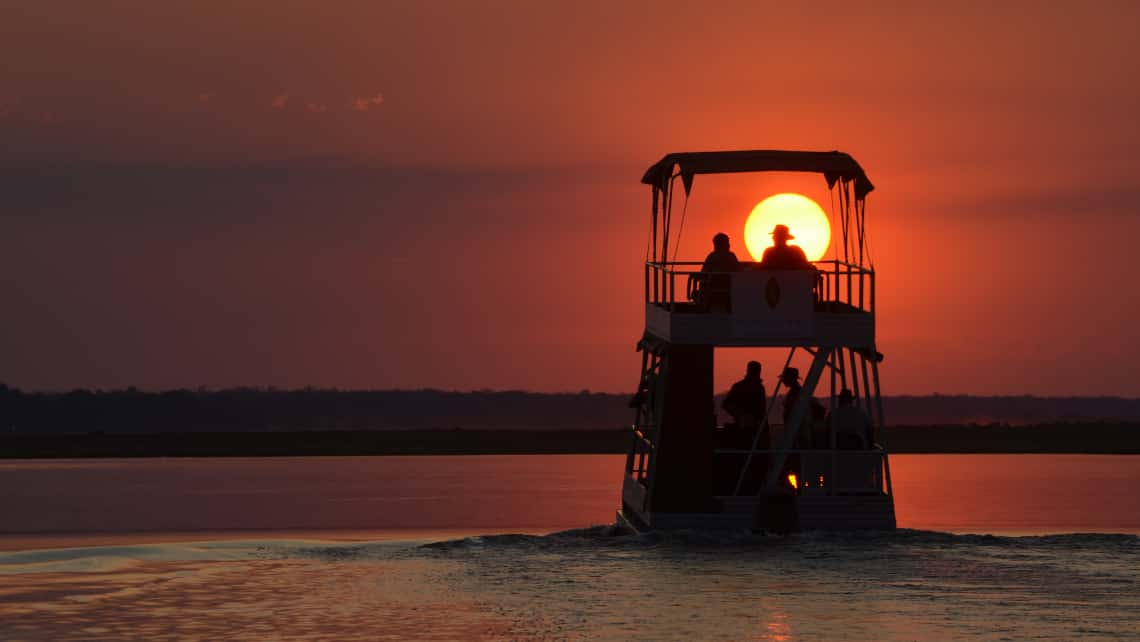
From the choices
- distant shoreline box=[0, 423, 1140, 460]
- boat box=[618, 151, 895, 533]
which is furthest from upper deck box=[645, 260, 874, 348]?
distant shoreline box=[0, 423, 1140, 460]

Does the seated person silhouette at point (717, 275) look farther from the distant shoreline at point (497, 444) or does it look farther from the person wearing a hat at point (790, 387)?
the distant shoreline at point (497, 444)

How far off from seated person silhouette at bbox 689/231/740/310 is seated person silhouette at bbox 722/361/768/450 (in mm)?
1444

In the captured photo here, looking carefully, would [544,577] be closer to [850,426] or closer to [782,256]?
[850,426]

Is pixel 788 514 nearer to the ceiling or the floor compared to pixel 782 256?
nearer to the floor

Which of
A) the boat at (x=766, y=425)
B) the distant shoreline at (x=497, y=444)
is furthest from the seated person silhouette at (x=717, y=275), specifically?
the distant shoreline at (x=497, y=444)

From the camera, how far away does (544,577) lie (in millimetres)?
27719

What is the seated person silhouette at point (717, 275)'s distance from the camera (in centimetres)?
3062

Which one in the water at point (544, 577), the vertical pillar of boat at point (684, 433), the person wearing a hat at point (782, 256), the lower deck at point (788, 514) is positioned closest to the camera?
the water at point (544, 577)

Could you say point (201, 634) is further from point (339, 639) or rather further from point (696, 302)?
point (696, 302)

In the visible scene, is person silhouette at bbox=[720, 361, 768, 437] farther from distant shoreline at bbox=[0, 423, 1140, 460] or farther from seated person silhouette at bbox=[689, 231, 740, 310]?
distant shoreline at bbox=[0, 423, 1140, 460]

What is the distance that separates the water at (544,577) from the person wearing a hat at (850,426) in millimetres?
1715

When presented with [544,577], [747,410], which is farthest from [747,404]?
[544,577]

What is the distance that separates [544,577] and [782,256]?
23.8ft

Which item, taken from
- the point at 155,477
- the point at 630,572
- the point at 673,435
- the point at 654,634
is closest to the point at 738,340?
the point at 673,435
